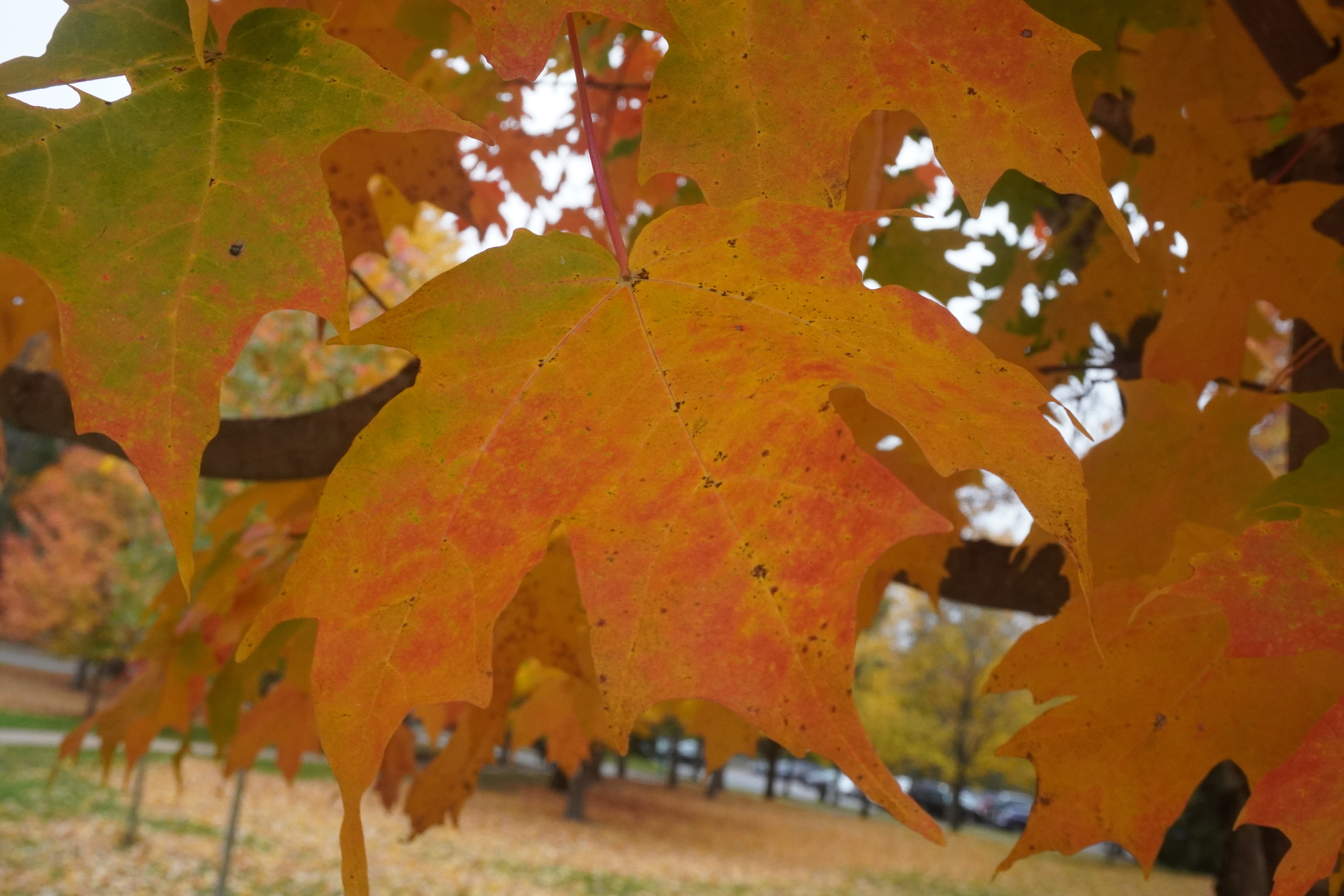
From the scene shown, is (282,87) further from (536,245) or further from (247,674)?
(247,674)

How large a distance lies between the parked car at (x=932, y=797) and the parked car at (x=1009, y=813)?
140 cm

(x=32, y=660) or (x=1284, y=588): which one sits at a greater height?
(x=1284, y=588)

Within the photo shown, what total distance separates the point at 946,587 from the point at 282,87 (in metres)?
1.86

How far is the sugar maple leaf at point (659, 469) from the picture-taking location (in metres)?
0.71

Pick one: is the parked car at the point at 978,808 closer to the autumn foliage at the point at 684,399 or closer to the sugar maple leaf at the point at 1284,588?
the autumn foliage at the point at 684,399

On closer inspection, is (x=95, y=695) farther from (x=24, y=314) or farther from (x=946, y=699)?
(x=24, y=314)

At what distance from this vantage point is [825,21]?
2.86 ft

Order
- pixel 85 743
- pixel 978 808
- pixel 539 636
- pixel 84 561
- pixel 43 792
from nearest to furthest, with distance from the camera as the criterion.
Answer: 1. pixel 539 636
2. pixel 43 792
3. pixel 85 743
4. pixel 84 561
5. pixel 978 808

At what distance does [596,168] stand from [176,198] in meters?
0.35

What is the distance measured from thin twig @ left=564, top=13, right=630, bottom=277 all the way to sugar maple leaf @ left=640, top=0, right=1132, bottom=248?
4 cm

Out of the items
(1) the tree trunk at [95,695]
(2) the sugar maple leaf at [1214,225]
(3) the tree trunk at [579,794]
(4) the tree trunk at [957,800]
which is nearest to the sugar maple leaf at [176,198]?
(2) the sugar maple leaf at [1214,225]

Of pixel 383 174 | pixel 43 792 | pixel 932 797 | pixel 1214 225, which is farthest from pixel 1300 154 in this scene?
pixel 932 797

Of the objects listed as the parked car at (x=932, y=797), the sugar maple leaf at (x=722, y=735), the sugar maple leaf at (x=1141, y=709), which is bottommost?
the parked car at (x=932, y=797)

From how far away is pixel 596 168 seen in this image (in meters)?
0.85
